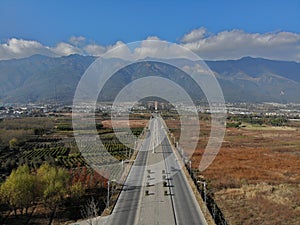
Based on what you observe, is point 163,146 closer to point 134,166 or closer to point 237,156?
point 237,156

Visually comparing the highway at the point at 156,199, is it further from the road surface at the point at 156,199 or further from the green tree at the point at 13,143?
the green tree at the point at 13,143

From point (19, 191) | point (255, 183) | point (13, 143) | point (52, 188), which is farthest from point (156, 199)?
point (13, 143)

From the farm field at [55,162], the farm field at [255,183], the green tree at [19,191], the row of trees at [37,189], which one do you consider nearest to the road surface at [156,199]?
the farm field at [55,162]

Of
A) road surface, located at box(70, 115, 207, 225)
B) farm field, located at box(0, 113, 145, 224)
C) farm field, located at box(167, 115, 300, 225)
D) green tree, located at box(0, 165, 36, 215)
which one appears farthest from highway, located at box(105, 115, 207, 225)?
green tree, located at box(0, 165, 36, 215)

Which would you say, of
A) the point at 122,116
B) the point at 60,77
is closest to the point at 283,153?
the point at 122,116

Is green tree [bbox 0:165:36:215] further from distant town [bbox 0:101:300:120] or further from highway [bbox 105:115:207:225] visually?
distant town [bbox 0:101:300:120]

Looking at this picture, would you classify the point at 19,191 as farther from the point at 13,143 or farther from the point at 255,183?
the point at 13,143
